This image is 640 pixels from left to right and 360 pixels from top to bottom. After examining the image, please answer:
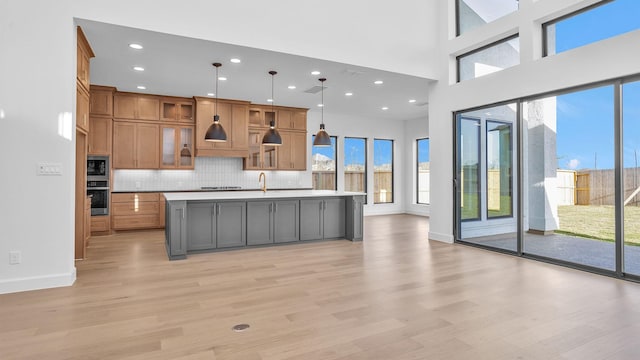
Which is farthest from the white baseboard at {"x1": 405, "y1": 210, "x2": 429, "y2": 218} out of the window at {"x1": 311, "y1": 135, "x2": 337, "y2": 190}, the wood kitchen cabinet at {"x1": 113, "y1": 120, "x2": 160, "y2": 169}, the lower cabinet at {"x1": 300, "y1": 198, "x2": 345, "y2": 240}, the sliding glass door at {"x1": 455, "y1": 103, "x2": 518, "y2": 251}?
the wood kitchen cabinet at {"x1": 113, "y1": 120, "x2": 160, "y2": 169}

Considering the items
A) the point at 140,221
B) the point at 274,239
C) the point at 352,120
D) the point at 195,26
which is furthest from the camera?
the point at 352,120

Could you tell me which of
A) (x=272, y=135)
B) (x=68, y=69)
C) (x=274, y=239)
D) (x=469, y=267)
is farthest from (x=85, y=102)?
(x=469, y=267)

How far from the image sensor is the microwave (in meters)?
6.79

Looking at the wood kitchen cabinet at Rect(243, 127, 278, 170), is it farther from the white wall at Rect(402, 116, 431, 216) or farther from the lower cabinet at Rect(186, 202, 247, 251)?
the white wall at Rect(402, 116, 431, 216)

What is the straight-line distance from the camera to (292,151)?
30.0 ft

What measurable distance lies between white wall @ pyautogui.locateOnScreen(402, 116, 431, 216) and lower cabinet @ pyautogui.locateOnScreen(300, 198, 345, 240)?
15.7 feet

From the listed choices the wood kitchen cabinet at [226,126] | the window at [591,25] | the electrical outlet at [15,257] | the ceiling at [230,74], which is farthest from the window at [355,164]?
the electrical outlet at [15,257]

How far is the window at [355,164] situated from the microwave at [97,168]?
5924mm

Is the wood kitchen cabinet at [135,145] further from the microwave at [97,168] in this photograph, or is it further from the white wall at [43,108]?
the white wall at [43,108]

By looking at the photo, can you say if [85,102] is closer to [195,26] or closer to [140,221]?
[195,26]

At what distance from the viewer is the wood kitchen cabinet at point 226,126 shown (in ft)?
26.0

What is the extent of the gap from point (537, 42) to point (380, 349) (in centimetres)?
465

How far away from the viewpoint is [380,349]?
2400 millimetres

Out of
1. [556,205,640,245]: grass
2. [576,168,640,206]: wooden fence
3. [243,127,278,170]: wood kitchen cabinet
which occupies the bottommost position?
[556,205,640,245]: grass
